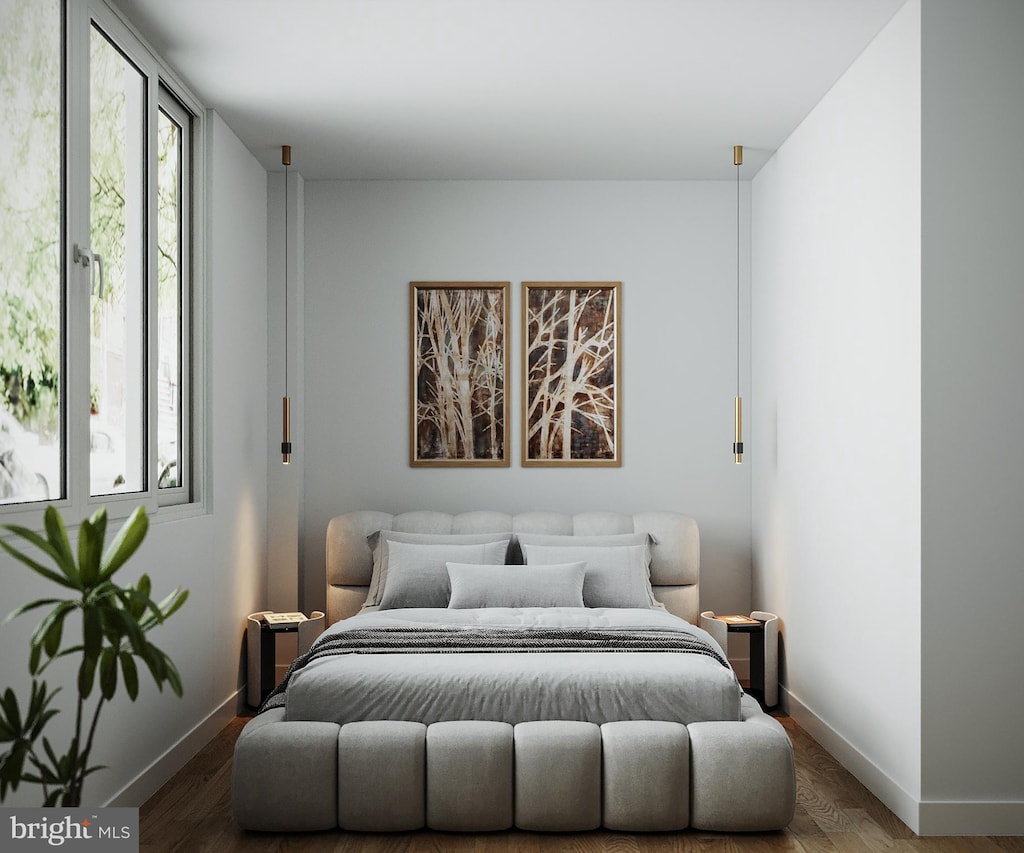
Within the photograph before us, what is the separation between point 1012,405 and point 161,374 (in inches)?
127

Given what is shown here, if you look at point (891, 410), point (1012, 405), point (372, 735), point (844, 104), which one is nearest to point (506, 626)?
point (372, 735)

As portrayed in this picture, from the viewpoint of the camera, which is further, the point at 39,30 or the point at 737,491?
the point at 737,491

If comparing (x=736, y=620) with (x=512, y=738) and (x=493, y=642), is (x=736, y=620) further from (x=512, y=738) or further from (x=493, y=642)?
(x=512, y=738)

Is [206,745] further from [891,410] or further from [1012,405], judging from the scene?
[1012,405]

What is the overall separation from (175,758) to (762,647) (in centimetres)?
281

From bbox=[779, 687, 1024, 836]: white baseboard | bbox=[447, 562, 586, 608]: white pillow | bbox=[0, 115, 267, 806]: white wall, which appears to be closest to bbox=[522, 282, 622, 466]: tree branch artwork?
bbox=[447, 562, 586, 608]: white pillow

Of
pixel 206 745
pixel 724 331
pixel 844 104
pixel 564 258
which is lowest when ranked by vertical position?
pixel 206 745

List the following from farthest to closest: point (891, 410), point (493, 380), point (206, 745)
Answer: point (493, 380), point (206, 745), point (891, 410)

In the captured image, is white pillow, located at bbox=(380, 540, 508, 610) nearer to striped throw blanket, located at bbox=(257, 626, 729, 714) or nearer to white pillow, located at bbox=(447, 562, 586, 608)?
white pillow, located at bbox=(447, 562, 586, 608)

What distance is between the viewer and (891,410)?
139 inches

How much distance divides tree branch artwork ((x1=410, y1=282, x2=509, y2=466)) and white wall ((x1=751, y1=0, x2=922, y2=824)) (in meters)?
1.48

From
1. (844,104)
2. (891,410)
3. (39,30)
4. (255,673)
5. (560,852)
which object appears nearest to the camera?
(39,30)

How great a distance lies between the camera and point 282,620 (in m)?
4.85

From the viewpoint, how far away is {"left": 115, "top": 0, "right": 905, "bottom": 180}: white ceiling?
3.46 meters
